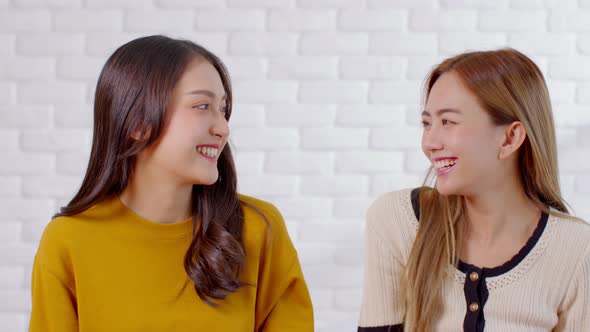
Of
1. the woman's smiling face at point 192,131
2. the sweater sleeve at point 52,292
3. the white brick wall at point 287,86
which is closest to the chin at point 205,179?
the woman's smiling face at point 192,131

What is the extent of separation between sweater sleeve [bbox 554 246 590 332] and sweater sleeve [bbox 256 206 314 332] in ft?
2.03

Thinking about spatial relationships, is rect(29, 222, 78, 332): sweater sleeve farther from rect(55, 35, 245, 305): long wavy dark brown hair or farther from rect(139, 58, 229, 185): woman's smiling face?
rect(139, 58, 229, 185): woman's smiling face

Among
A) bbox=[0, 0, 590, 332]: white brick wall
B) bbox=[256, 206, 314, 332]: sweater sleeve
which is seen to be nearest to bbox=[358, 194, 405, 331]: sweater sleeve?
bbox=[256, 206, 314, 332]: sweater sleeve

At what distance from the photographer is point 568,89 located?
9.34 ft

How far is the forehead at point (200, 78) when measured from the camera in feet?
5.57

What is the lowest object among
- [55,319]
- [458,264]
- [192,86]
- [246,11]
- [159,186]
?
[55,319]

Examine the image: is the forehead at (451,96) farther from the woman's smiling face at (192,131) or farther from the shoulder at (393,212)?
the woman's smiling face at (192,131)

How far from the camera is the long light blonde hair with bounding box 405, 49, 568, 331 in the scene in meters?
1.81

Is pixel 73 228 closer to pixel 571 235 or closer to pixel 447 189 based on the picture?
pixel 447 189

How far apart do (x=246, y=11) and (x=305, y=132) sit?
1.56 feet

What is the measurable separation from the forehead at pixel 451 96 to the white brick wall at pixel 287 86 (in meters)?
0.94

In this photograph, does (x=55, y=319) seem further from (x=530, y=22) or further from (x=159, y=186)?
(x=530, y=22)

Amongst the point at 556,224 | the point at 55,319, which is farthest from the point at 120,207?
the point at 556,224

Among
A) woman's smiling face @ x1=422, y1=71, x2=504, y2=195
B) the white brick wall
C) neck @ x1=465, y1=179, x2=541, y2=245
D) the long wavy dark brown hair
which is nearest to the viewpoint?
the long wavy dark brown hair
